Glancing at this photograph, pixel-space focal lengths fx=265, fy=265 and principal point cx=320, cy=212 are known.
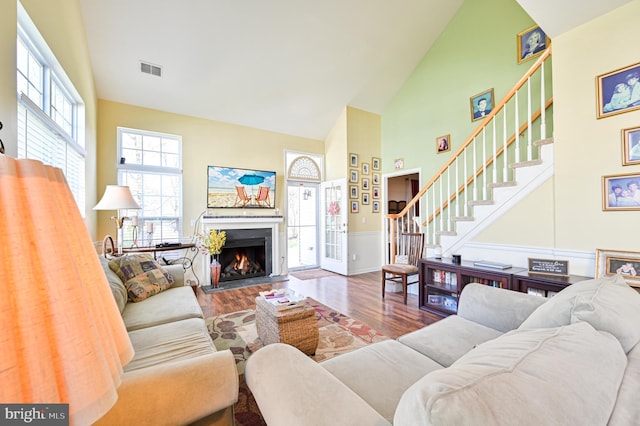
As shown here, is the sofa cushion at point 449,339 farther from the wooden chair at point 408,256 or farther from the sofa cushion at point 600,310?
the wooden chair at point 408,256

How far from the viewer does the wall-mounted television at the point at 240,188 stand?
183 inches

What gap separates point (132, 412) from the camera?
2.96ft

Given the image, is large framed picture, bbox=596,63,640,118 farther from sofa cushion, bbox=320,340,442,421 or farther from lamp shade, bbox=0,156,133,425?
lamp shade, bbox=0,156,133,425

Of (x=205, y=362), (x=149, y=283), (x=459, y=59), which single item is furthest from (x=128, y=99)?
(x=459, y=59)

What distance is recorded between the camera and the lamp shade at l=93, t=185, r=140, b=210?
9.70 ft

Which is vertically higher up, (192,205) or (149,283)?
(192,205)

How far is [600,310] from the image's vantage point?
982 millimetres

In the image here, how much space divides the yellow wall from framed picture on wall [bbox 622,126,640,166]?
4578 mm

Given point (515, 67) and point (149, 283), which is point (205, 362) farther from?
point (515, 67)

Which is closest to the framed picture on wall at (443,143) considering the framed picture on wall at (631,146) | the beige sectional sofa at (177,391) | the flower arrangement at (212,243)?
the framed picture on wall at (631,146)

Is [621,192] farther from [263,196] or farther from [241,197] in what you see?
[241,197]

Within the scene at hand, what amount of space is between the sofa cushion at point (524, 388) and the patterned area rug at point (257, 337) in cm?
161

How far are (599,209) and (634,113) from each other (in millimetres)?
811

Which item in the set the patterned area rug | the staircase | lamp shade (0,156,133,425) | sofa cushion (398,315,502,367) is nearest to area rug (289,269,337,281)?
the staircase
